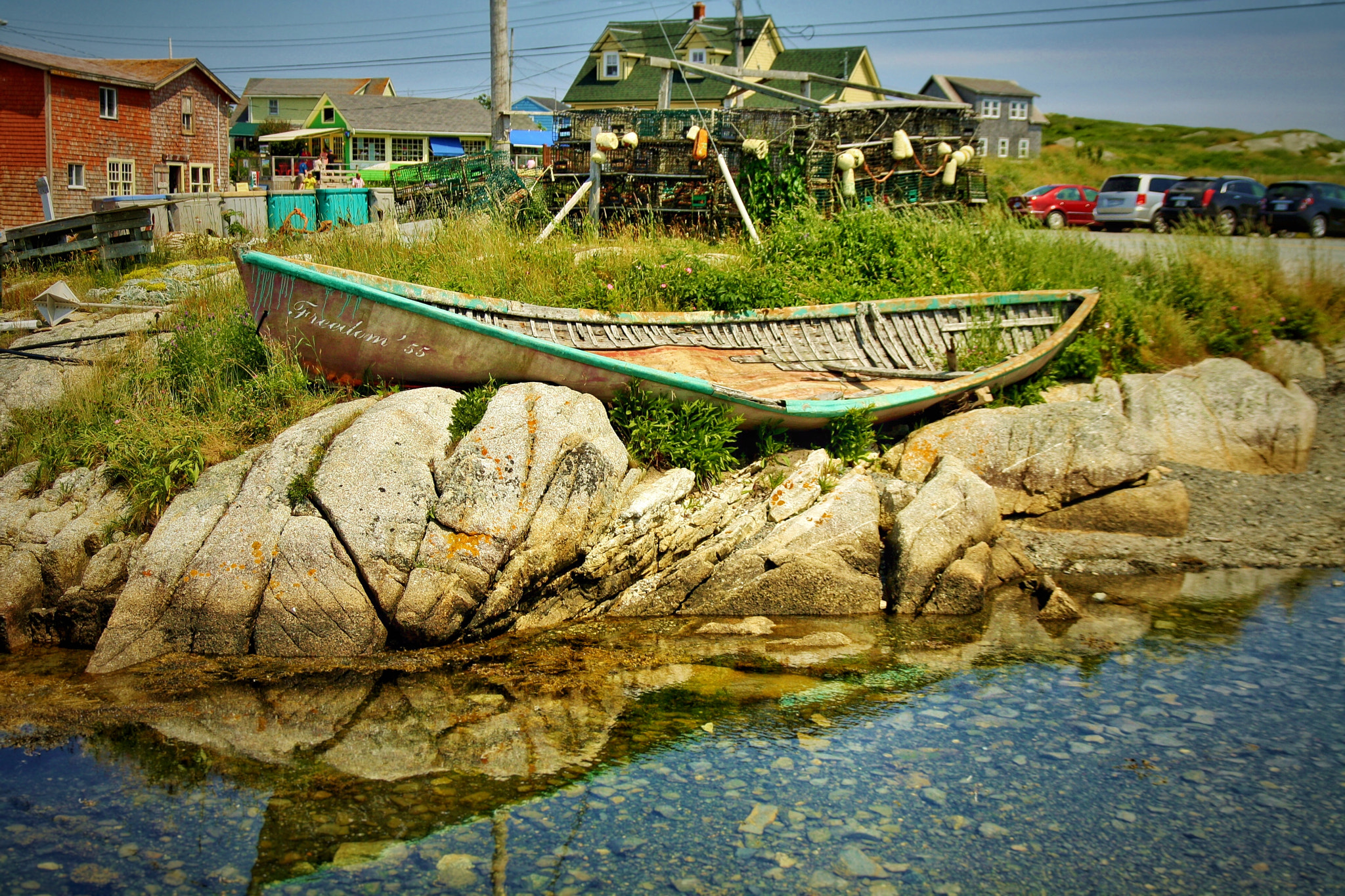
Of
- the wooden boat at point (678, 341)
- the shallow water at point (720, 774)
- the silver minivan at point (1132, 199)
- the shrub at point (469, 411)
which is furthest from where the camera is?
the silver minivan at point (1132, 199)

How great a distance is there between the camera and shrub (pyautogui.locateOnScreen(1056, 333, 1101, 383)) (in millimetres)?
10375

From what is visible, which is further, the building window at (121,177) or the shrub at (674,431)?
the building window at (121,177)

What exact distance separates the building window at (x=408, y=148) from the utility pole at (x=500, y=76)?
4330 centimetres

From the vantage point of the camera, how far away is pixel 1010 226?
13.3 m

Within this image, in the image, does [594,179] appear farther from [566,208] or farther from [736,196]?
[736,196]

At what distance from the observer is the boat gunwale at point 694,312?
8.09m

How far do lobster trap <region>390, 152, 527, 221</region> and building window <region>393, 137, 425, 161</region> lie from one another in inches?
1570

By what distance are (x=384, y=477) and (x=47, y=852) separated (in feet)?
9.76

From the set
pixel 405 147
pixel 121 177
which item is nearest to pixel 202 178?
pixel 121 177

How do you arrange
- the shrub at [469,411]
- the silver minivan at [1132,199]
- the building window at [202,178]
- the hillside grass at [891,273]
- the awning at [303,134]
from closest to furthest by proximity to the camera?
the shrub at [469,411] < the hillside grass at [891,273] < the silver minivan at [1132,199] < the building window at [202,178] < the awning at [303,134]

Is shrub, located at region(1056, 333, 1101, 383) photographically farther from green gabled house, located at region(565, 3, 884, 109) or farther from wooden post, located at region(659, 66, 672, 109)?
green gabled house, located at region(565, 3, 884, 109)

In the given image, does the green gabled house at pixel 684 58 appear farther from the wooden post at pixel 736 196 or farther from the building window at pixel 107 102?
the wooden post at pixel 736 196

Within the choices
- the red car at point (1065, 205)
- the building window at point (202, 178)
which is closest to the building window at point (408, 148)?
the building window at point (202, 178)

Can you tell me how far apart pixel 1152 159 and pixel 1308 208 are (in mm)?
32576
